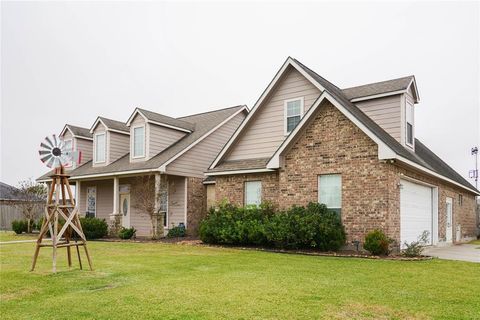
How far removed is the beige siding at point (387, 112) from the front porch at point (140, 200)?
10.4 meters

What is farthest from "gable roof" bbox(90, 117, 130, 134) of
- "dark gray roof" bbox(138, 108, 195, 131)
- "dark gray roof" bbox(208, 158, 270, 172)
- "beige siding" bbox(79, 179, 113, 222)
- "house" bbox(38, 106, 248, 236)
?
"dark gray roof" bbox(208, 158, 270, 172)

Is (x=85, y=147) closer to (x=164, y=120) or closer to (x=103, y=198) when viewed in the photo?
(x=103, y=198)

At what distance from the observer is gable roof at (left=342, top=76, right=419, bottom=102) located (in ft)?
55.0

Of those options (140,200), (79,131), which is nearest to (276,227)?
(140,200)

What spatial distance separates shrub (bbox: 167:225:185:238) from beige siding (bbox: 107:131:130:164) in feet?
21.3

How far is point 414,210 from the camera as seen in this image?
1714 centimetres

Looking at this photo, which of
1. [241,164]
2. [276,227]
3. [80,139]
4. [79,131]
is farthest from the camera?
[79,131]

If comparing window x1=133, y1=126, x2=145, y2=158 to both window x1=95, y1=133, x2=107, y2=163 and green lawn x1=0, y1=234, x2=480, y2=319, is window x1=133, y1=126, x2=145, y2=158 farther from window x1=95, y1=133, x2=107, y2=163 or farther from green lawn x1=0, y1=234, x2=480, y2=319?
green lawn x1=0, y1=234, x2=480, y2=319

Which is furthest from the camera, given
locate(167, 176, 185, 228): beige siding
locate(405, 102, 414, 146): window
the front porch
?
locate(167, 176, 185, 228): beige siding

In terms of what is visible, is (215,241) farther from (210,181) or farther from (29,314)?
(29,314)

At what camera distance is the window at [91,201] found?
92.4 ft

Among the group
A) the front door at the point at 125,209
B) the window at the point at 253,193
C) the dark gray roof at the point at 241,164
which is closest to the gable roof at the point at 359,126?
the dark gray roof at the point at 241,164

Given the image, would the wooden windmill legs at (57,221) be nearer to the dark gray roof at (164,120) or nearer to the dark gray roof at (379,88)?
the dark gray roof at (379,88)

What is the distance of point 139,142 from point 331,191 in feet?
39.8
